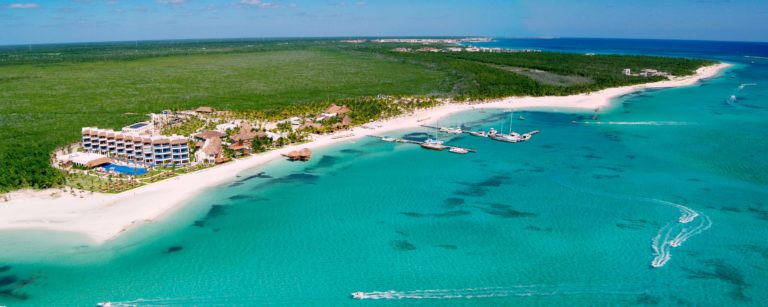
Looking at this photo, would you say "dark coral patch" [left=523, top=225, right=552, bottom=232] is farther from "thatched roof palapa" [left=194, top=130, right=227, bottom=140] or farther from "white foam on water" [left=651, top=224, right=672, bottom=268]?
"thatched roof palapa" [left=194, top=130, right=227, bottom=140]

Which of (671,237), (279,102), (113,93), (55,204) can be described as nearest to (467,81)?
(279,102)

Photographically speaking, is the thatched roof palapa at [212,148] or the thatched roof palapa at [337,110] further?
the thatched roof palapa at [337,110]

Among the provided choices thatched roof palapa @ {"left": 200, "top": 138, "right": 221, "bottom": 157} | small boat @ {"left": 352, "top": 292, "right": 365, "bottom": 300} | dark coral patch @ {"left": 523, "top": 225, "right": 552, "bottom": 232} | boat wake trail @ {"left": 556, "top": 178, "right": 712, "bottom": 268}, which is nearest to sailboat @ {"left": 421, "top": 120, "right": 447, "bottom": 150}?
boat wake trail @ {"left": 556, "top": 178, "right": 712, "bottom": 268}

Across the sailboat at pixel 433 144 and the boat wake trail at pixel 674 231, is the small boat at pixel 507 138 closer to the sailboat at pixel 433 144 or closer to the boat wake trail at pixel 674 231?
the sailboat at pixel 433 144

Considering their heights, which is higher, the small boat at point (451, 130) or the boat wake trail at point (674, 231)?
the small boat at point (451, 130)

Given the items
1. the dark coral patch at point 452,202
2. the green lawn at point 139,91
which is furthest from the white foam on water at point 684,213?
the green lawn at point 139,91

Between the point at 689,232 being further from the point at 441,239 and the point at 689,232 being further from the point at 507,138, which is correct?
the point at 507,138

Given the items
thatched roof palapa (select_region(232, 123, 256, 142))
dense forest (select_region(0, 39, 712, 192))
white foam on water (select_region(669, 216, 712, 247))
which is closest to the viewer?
white foam on water (select_region(669, 216, 712, 247))

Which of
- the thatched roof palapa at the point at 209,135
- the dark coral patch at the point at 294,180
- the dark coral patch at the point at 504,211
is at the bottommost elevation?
the dark coral patch at the point at 504,211
